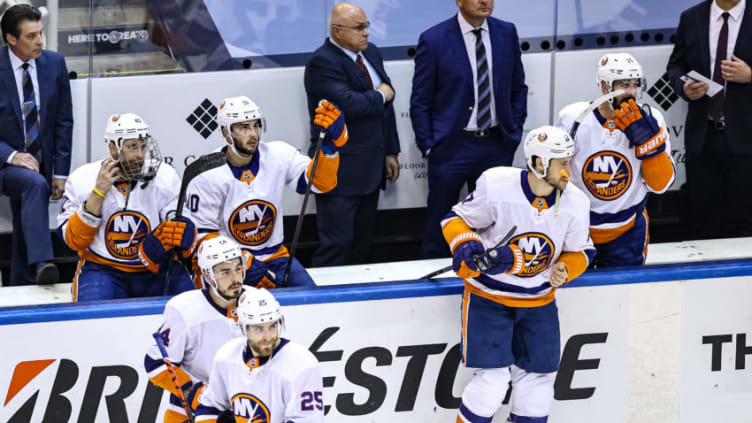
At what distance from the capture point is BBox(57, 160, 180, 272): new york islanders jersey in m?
5.02

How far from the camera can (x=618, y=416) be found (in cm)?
512

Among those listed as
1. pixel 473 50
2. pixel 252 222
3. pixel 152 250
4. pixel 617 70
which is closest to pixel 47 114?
pixel 152 250

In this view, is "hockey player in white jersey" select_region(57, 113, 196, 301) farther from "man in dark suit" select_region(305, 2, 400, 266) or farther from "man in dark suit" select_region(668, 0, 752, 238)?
"man in dark suit" select_region(668, 0, 752, 238)

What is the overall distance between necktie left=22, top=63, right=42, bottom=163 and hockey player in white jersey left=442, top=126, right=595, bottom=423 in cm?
211

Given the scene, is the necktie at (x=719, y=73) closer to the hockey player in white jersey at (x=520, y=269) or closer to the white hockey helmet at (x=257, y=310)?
the hockey player in white jersey at (x=520, y=269)

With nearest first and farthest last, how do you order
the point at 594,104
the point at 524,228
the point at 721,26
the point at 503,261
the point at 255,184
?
the point at 503,261, the point at 524,228, the point at 594,104, the point at 255,184, the point at 721,26

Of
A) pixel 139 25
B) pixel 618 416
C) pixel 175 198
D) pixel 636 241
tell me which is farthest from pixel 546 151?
pixel 139 25

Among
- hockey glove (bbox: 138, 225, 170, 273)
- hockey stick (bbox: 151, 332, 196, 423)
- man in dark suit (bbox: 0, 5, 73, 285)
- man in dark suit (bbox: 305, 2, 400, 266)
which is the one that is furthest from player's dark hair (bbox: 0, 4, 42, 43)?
hockey stick (bbox: 151, 332, 196, 423)

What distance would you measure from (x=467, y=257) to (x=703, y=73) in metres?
2.20

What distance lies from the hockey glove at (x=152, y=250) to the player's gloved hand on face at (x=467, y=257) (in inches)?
49.5

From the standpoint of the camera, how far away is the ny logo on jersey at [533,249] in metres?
4.63

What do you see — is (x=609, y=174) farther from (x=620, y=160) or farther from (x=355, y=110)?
(x=355, y=110)

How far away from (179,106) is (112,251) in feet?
3.99

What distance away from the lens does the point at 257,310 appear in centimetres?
388
